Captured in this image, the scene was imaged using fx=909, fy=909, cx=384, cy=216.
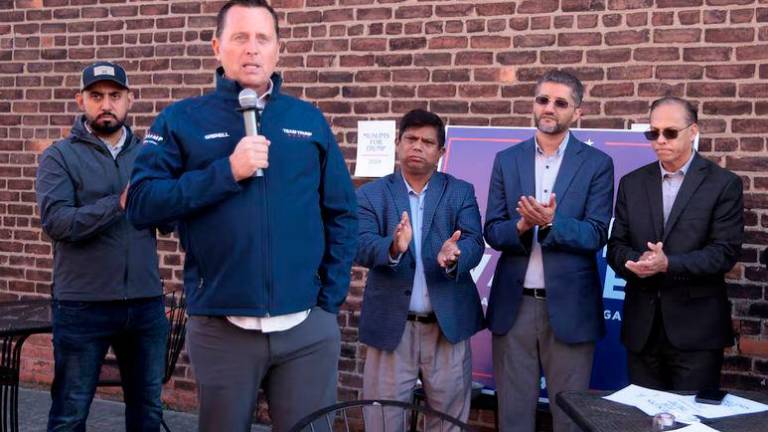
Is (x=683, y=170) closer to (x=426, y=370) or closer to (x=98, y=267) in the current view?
(x=426, y=370)

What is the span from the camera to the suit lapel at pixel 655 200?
13.1 ft

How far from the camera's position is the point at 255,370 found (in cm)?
275

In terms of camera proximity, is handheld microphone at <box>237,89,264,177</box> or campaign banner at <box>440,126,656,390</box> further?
campaign banner at <box>440,126,656,390</box>

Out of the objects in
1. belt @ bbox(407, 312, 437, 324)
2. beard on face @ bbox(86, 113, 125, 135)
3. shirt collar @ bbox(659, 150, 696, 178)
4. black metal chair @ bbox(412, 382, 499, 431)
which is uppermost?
beard on face @ bbox(86, 113, 125, 135)

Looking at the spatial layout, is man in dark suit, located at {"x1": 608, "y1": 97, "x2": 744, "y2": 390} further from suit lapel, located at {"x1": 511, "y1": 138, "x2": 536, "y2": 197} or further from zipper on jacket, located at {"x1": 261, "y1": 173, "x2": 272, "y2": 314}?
zipper on jacket, located at {"x1": 261, "y1": 173, "x2": 272, "y2": 314}

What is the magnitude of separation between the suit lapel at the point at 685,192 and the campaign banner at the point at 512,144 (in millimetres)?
835

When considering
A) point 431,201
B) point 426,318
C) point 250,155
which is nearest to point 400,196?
point 431,201

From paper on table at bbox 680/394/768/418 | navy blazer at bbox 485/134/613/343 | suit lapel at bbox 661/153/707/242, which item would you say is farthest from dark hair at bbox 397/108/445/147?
paper on table at bbox 680/394/768/418

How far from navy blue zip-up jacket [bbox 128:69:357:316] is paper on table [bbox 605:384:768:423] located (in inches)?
38.1

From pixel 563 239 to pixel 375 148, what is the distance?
191 centimetres

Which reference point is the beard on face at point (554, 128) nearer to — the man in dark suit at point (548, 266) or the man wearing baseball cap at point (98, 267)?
the man in dark suit at point (548, 266)

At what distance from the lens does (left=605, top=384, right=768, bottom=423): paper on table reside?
8.40 feet

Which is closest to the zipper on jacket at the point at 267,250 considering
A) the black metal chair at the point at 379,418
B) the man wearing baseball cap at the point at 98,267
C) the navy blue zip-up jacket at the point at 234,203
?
the navy blue zip-up jacket at the point at 234,203

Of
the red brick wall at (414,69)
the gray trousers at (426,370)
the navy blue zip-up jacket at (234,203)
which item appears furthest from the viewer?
the red brick wall at (414,69)
